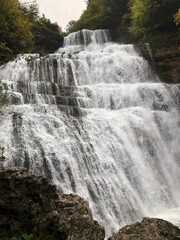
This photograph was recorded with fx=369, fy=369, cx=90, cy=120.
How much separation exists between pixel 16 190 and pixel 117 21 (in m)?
34.5

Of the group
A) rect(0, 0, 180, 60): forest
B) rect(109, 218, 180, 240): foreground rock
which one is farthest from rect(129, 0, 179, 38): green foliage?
rect(109, 218, 180, 240): foreground rock

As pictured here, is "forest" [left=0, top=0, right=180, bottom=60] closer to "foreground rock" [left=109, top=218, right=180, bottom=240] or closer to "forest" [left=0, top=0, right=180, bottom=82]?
"forest" [left=0, top=0, right=180, bottom=82]

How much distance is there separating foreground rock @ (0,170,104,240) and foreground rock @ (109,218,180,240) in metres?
0.70

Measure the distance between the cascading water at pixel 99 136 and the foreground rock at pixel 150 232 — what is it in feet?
16.9

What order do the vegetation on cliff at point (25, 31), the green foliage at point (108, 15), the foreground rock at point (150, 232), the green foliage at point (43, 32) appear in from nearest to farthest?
the foreground rock at point (150, 232) < the vegetation on cliff at point (25, 31) < the green foliage at point (43, 32) < the green foliage at point (108, 15)

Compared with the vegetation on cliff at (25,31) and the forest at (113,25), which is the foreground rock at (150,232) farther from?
the forest at (113,25)

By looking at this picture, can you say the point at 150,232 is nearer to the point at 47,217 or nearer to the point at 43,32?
the point at 47,217

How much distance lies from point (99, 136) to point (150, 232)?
1000cm

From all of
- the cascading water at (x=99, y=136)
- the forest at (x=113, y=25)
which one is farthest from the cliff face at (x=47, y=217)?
the forest at (x=113, y=25)

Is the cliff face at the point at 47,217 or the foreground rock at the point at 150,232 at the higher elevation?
the cliff face at the point at 47,217

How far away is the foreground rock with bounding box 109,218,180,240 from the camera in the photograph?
8.02 meters

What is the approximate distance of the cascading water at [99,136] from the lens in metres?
14.7

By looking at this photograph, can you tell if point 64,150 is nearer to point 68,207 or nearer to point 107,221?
point 107,221

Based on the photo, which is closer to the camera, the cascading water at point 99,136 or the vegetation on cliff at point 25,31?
the cascading water at point 99,136
